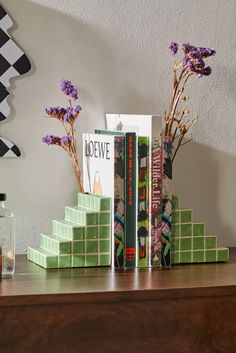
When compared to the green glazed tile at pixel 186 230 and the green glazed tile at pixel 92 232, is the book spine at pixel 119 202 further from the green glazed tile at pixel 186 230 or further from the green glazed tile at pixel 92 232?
the green glazed tile at pixel 186 230

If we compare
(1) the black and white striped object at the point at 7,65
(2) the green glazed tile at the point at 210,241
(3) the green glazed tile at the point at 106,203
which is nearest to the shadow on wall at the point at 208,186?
(2) the green glazed tile at the point at 210,241

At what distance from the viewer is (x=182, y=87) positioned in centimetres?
215

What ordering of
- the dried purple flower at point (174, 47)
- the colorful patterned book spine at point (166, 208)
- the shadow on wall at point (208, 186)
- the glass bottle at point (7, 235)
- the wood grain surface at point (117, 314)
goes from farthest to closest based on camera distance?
the shadow on wall at point (208, 186), the dried purple flower at point (174, 47), the colorful patterned book spine at point (166, 208), the glass bottle at point (7, 235), the wood grain surface at point (117, 314)

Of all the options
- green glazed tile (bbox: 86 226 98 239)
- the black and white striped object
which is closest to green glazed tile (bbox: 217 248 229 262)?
green glazed tile (bbox: 86 226 98 239)

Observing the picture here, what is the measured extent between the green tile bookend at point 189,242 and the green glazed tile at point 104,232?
158mm

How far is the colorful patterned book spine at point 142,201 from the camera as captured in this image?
192cm

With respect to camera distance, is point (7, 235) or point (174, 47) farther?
point (174, 47)

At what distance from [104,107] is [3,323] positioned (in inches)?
28.3

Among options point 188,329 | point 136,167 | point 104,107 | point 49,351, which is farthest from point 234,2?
point 49,351

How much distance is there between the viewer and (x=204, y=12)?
2215mm

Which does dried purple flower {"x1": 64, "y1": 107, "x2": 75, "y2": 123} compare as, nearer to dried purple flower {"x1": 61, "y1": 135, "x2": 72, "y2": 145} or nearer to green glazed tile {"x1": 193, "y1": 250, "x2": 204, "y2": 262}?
dried purple flower {"x1": 61, "y1": 135, "x2": 72, "y2": 145}

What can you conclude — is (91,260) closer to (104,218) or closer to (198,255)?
(104,218)

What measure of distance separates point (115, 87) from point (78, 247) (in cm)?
47

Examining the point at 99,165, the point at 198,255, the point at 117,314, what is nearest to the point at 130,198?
the point at 99,165
